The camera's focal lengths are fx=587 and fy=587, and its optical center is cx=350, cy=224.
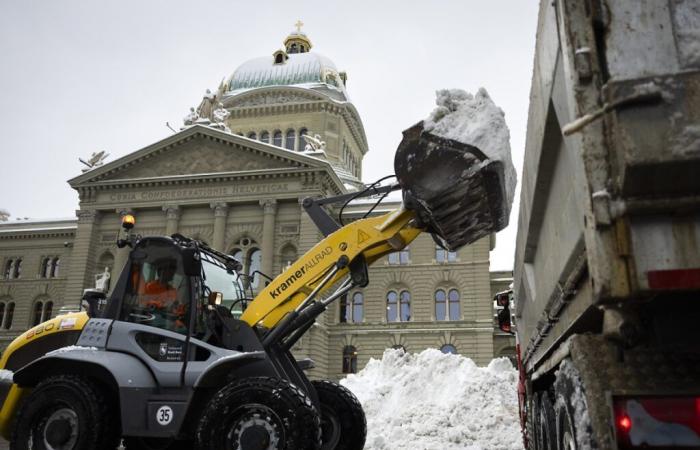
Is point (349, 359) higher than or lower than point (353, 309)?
lower

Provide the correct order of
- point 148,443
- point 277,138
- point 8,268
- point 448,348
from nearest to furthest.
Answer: point 148,443 < point 448,348 < point 8,268 < point 277,138

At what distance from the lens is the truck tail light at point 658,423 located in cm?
222

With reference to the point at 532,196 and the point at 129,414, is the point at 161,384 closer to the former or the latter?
the point at 129,414

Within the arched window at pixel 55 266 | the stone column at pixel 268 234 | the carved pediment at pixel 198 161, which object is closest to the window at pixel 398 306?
the stone column at pixel 268 234

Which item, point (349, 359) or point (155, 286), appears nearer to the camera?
point (155, 286)

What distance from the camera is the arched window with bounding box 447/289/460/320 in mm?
40250

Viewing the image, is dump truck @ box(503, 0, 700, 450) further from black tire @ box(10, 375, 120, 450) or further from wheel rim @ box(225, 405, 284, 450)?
black tire @ box(10, 375, 120, 450)

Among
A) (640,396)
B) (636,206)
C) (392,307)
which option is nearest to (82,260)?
(392,307)

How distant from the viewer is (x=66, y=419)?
584 cm

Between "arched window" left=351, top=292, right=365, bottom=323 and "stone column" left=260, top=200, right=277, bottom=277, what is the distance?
21.2 ft

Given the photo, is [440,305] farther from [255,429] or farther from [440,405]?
[255,429]

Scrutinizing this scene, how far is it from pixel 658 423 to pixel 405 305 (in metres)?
39.4

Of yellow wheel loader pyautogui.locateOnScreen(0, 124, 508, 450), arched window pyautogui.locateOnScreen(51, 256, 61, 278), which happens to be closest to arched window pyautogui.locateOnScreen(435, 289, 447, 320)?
arched window pyautogui.locateOnScreen(51, 256, 61, 278)

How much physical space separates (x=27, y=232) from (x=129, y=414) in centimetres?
5010
